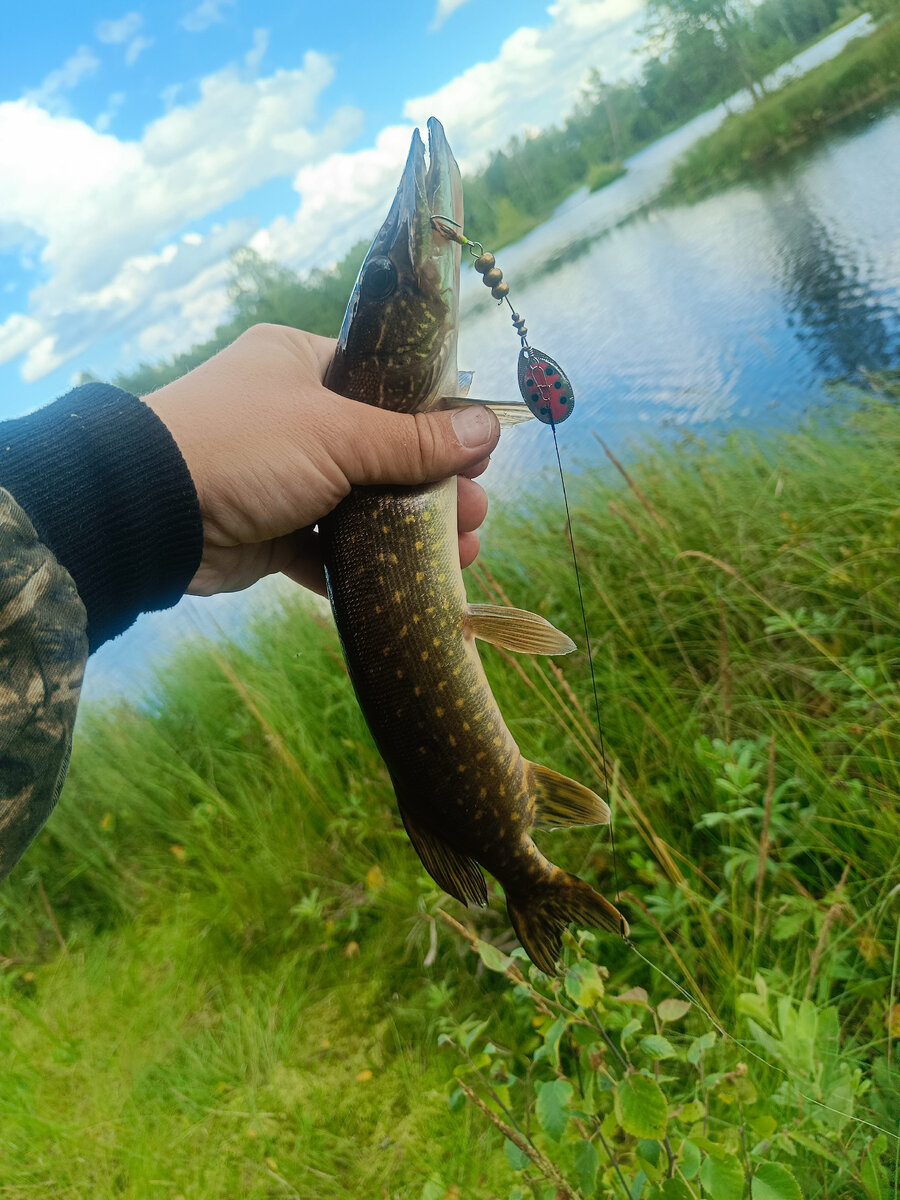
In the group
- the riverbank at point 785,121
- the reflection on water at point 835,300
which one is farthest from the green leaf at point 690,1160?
the riverbank at point 785,121

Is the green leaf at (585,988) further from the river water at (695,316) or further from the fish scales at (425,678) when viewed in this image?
the river water at (695,316)

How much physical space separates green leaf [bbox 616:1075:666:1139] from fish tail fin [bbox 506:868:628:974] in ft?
1.26

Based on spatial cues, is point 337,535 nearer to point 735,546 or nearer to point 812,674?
point 812,674

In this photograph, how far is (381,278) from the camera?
4.87 ft

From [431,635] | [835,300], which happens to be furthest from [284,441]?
[835,300]

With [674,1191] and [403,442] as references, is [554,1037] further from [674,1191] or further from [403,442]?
[403,442]

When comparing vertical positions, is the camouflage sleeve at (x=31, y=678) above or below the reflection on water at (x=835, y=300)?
above

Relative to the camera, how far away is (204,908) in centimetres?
347

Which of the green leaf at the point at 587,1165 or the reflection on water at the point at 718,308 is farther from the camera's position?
the reflection on water at the point at 718,308

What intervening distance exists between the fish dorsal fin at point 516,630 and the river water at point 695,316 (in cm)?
339

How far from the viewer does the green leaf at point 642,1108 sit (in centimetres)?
105

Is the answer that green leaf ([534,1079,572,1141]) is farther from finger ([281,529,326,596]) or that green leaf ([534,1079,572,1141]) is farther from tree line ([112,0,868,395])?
tree line ([112,0,868,395])

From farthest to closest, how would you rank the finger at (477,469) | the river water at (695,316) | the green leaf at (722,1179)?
the river water at (695,316), the finger at (477,469), the green leaf at (722,1179)

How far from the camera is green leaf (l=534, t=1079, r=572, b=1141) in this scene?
1.12 m
